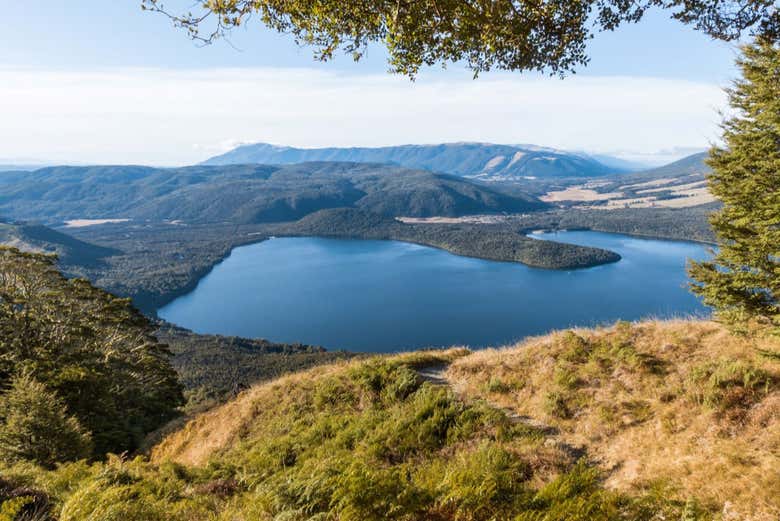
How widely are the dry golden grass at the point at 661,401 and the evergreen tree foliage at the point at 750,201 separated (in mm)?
1150

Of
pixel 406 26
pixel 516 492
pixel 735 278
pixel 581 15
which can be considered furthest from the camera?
pixel 735 278

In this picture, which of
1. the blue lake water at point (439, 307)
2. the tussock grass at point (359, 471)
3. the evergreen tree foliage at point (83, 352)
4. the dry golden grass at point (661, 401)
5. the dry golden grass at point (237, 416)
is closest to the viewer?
the tussock grass at point (359, 471)

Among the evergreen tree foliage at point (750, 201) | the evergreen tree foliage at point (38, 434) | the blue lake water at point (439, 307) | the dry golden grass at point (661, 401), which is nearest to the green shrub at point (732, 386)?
the dry golden grass at point (661, 401)

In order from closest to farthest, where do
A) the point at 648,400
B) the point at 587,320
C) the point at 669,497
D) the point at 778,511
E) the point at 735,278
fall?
1. the point at 778,511
2. the point at 669,497
3. the point at 648,400
4. the point at 735,278
5. the point at 587,320

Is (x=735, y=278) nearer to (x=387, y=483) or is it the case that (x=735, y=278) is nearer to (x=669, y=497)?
(x=669, y=497)

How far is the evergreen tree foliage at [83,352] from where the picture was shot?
20234 millimetres

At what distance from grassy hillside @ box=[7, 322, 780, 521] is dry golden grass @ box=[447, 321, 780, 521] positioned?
0.04m

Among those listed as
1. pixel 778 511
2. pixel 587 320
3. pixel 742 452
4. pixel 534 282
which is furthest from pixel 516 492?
pixel 534 282

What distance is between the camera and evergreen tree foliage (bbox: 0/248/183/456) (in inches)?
797

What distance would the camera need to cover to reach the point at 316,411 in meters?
13.0

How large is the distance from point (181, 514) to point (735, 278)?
14907 millimetres

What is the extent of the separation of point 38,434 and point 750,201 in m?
22.4

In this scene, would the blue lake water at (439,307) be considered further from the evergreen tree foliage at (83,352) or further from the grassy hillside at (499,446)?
the grassy hillside at (499,446)

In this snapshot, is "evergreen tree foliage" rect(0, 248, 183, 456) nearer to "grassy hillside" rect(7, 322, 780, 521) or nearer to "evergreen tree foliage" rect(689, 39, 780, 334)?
"grassy hillside" rect(7, 322, 780, 521)
